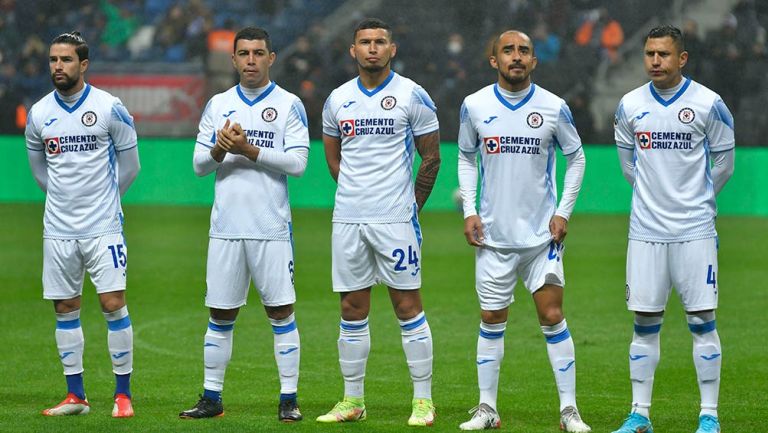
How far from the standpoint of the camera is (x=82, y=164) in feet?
24.2

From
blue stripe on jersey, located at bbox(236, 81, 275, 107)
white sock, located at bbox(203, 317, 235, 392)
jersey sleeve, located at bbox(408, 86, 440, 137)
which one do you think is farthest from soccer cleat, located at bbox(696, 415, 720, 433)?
blue stripe on jersey, located at bbox(236, 81, 275, 107)

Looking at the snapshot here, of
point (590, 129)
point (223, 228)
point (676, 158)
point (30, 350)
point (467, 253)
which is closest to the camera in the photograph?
point (676, 158)

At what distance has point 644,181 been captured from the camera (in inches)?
269

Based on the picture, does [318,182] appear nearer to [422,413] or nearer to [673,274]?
[422,413]

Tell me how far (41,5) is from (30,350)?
17067 millimetres

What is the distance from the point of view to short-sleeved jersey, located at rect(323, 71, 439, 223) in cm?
715

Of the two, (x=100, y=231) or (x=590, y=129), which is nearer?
(x=100, y=231)

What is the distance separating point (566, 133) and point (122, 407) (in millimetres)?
2928

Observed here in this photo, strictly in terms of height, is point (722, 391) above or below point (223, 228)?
below

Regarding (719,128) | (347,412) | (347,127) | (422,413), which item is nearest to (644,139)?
(719,128)

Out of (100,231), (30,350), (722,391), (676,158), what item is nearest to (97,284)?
(100,231)

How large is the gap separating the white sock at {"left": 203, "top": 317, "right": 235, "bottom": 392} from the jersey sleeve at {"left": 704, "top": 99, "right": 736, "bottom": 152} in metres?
2.83

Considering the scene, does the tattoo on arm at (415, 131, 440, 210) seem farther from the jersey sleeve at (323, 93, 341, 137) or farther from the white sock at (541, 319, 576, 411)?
the white sock at (541, 319, 576, 411)

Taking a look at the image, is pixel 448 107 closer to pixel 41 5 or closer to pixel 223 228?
pixel 41 5
